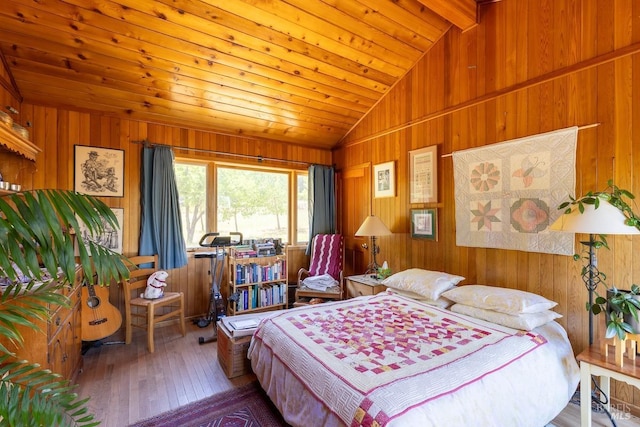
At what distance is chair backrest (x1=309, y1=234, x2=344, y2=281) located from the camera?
412 cm

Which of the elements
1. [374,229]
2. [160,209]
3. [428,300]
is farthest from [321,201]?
[428,300]

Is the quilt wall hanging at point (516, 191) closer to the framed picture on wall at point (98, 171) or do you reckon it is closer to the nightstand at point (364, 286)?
the nightstand at point (364, 286)

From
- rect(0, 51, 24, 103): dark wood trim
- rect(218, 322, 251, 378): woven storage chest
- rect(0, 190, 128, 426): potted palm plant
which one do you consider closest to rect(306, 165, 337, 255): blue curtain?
rect(218, 322, 251, 378): woven storage chest

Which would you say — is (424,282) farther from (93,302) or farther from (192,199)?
(93,302)

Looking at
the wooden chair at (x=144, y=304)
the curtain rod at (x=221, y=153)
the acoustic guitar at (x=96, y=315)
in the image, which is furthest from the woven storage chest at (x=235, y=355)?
the curtain rod at (x=221, y=153)

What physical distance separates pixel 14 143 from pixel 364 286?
3.18 m

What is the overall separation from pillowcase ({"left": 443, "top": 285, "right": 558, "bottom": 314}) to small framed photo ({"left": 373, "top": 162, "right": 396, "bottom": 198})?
5.21 ft

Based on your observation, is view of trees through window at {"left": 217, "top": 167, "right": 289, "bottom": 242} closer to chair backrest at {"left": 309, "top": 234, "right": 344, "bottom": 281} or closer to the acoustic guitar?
chair backrest at {"left": 309, "top": 234, "right": 344, "bottom": 281}

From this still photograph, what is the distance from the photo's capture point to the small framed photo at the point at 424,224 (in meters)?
3.15

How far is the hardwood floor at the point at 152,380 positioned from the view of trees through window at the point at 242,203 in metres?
1.31

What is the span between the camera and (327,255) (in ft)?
13.7

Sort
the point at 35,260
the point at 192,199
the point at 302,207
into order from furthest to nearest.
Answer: the point at 302,207, the point at 192,199, the point at 35,260

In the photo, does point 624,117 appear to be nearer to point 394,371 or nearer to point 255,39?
point 394,371

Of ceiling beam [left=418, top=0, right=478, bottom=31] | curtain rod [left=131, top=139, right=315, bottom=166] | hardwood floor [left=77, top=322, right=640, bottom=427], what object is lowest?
hardwood floor [left=77, top=322, right=640, bottom=427]
